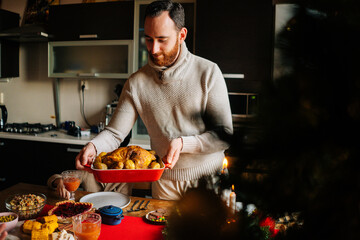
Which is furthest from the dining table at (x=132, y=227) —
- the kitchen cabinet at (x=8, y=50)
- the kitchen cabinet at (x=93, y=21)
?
the kitchen cabinet at (x=8, y=50)

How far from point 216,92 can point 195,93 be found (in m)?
0.12

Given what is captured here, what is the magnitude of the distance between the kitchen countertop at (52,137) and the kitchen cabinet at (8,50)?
2.79 ft

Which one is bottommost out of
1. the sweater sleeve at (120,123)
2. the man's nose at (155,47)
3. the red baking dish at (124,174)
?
the red baking dish at (124,174)

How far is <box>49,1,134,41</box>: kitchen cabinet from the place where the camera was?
2938 mm

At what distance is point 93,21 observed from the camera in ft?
9.92

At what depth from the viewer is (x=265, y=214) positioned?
0.27 metres

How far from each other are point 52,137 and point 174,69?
1.95m

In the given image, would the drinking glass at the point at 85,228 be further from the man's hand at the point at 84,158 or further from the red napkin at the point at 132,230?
the man's hand at the point at 84,158

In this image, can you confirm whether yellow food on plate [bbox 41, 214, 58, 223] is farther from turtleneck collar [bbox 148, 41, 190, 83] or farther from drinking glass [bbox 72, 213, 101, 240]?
turtleneck collar [bbox 148, 41, 190, 83]

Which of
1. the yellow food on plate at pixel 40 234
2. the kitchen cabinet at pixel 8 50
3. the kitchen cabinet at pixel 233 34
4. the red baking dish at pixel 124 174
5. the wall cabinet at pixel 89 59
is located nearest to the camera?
the yellow food on plate at pixel 40 234

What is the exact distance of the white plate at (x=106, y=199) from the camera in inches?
56.2

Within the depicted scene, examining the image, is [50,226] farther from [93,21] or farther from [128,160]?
[93,21]

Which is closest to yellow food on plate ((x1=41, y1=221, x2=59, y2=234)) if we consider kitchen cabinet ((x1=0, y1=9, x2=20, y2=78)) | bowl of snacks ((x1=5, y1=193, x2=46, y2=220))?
bowl of snacks ((x1=5, y1=193, x2=46, y2=220))

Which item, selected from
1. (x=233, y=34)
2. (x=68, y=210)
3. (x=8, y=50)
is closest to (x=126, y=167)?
(x=68, y=210)
